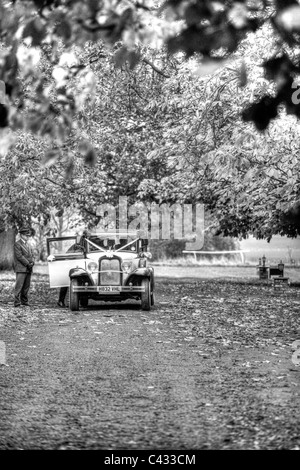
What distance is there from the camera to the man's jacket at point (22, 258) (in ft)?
64.8

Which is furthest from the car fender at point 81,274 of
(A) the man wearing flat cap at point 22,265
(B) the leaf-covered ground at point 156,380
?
(A) the man wearing flat cap at point 22,265

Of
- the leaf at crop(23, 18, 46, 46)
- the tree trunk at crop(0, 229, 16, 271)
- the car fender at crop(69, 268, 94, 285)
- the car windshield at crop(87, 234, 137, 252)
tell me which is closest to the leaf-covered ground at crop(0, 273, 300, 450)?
the car fender at crop(69, 268, 94, 285)

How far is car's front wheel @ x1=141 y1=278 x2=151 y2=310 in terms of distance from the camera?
18203mm

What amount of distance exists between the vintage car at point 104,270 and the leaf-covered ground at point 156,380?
0.95 m

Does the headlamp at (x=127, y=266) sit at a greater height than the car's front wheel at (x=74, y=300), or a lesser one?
greater

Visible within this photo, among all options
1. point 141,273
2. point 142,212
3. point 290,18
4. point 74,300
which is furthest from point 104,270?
point 290,18

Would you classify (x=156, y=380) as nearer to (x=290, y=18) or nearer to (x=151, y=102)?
(x=290, y=18)

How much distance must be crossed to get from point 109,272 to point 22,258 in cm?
231

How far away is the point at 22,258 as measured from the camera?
64.7ft

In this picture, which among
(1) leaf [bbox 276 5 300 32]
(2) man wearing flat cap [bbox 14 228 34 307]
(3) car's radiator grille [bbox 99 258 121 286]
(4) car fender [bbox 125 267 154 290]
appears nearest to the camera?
(1) leaf [bbox 276 5 300 32]

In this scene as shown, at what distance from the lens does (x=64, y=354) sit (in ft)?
35.9

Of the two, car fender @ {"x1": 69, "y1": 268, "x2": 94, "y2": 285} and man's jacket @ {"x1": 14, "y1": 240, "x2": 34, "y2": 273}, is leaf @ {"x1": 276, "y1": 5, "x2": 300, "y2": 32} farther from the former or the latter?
man's jacket @ {"x1": 14, "y1": 240, "x2": 34, "y2": 273}

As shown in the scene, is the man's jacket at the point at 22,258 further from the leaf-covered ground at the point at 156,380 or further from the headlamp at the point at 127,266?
the headlamp at the point at 127,266

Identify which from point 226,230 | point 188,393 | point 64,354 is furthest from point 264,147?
point 226,230
